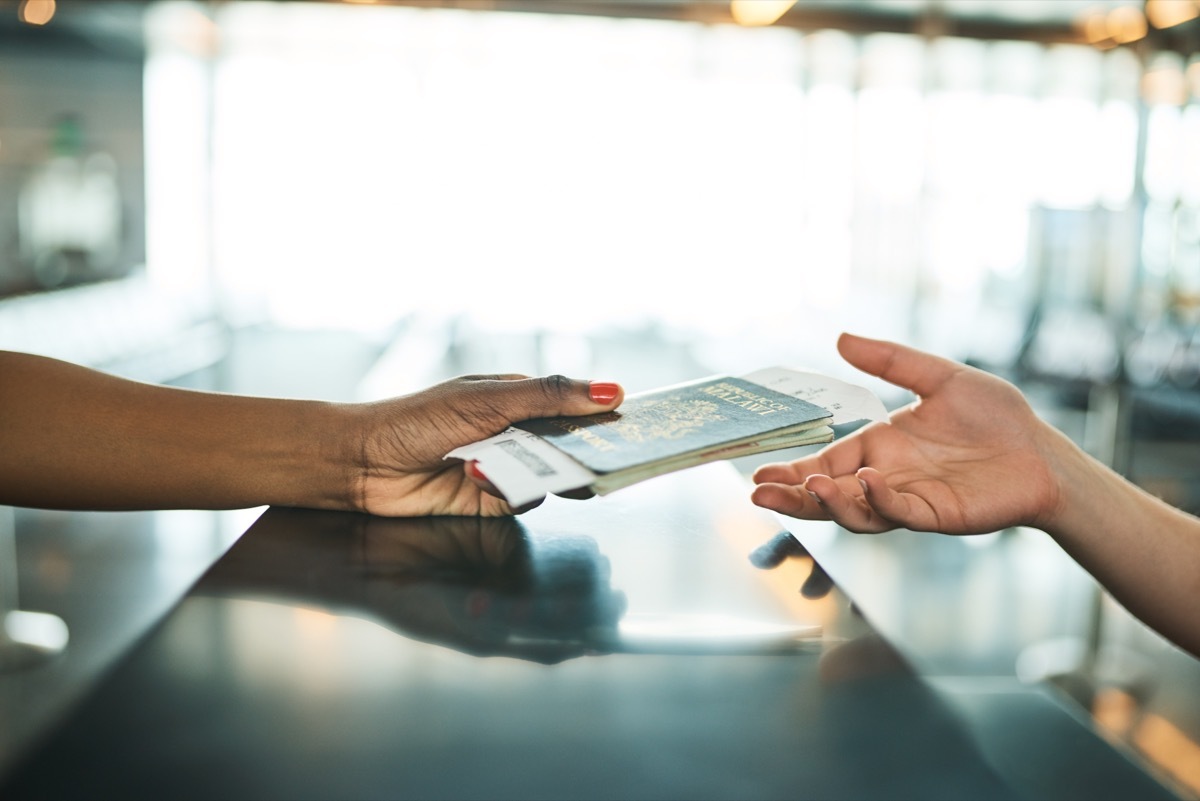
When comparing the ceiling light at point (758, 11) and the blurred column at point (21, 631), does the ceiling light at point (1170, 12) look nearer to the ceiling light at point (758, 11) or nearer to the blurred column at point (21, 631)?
the ceiling light at point (758, 11)

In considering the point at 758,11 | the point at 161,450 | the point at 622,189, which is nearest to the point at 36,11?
the point at 622,189

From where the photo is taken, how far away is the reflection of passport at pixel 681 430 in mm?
804

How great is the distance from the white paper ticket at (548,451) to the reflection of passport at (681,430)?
0.01m

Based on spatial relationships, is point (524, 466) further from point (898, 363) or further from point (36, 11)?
point (36, 11)

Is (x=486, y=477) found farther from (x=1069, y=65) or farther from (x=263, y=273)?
(x=1069, y=65)

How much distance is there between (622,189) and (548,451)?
19.6 feet

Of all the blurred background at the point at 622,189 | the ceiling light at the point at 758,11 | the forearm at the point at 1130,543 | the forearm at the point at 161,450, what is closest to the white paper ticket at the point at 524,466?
the forearm at the point at 161,450

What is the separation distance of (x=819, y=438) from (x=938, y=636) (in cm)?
247

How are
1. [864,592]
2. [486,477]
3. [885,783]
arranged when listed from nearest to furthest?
1. [885,783]
2. [486,477]
3. [864,592]

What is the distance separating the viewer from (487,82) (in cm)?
615

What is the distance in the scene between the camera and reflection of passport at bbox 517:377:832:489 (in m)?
0.80

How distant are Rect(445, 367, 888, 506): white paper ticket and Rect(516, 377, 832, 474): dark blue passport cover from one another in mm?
14

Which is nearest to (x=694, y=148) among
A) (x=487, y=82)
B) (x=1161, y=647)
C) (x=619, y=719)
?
(x=487, y=82)

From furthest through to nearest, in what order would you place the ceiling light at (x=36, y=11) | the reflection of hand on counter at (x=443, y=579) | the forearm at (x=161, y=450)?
the ceiling light at (x=36, y=11) < the forearm at (x=161, y=450) < the reflection of hand on counter at (x=443, y=579)
